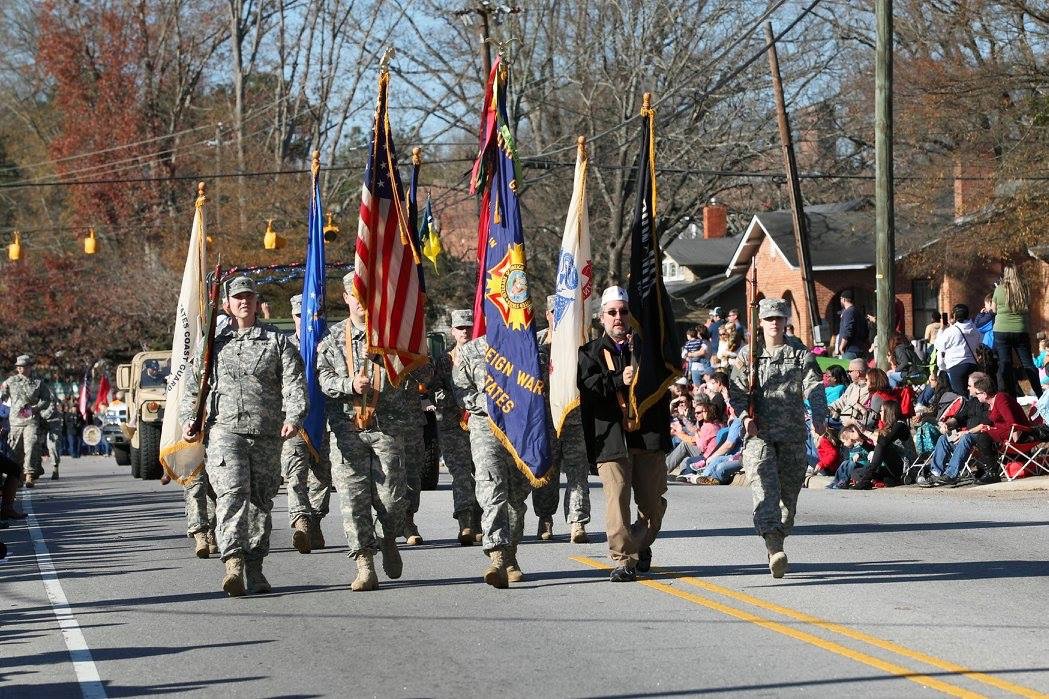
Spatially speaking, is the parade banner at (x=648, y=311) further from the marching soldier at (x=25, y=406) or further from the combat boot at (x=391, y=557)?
the marching soldier at (x=25, y=406)

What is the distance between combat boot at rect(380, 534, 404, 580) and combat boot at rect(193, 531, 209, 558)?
2.81m

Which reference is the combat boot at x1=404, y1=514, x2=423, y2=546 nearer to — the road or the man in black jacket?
the road

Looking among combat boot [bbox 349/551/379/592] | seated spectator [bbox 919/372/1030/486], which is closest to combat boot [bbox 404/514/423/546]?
combat boot [bbox 349/551/379/592]

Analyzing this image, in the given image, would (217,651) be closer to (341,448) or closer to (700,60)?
(341,448)

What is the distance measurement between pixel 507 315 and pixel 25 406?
15117mm

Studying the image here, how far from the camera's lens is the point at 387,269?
11898mm

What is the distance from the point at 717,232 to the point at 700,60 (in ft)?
79.9

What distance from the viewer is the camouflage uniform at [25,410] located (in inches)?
974

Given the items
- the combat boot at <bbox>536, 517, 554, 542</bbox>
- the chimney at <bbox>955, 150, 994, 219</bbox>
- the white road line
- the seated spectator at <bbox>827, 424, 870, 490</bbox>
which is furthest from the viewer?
the chimney at <bbox>955, 150, 994, 219</bbox>

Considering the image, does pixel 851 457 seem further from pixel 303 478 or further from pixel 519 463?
pixel 519 463

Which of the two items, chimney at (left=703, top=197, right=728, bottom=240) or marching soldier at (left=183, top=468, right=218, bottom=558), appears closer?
marching soldier at (left=183, top=468, right=218, bottom=558)

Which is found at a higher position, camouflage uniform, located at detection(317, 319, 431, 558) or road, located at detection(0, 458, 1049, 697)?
camouflage uniform, located at detection(317, 319, 431, 558)

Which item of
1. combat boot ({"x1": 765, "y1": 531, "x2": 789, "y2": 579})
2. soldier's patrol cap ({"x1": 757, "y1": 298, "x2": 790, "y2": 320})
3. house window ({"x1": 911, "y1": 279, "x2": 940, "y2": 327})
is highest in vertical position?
house window ({"x1": 911, "y1": 279, "x2": 940, "y2": 327})

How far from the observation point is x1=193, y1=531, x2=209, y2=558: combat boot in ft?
44.6
